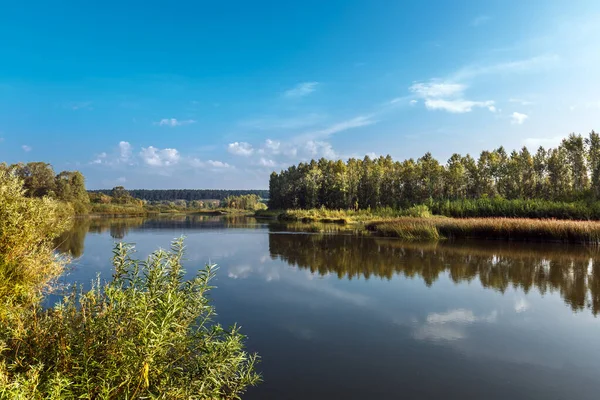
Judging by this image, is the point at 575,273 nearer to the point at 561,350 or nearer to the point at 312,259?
the point at 561,350

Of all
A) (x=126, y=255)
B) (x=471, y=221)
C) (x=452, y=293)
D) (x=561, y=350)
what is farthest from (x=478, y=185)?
(x=126, y=255)

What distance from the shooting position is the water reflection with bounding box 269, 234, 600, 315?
11.1 m

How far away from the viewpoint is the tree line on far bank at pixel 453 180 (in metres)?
38.4

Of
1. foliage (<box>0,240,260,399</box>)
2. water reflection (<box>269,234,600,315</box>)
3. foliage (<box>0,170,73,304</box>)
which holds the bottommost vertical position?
water reflection (<box>269,234,600,315</box>)

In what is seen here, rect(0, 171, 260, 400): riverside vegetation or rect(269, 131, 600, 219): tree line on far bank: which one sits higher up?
rect(269, 131, 600, 219): tree line on far bank

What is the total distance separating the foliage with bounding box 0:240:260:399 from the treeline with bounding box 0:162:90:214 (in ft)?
211

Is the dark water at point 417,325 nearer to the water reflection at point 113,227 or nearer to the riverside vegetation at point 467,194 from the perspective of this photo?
the water reflection at point 113,227

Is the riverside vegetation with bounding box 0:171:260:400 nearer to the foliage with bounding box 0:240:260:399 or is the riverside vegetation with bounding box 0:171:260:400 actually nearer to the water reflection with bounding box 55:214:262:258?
the foliage with bounding box 0:240:260:399

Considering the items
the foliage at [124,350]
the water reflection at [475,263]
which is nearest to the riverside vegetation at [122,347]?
the foliage at [124,350]

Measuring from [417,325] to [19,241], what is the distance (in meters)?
7.11

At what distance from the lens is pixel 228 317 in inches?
309

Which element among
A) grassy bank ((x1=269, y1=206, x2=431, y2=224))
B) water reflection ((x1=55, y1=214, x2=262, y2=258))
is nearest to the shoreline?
grassy bank ((x1=269, y1=206, x2=431, y2=224))

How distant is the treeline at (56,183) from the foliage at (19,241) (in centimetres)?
6207

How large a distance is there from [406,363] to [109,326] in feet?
14.6
